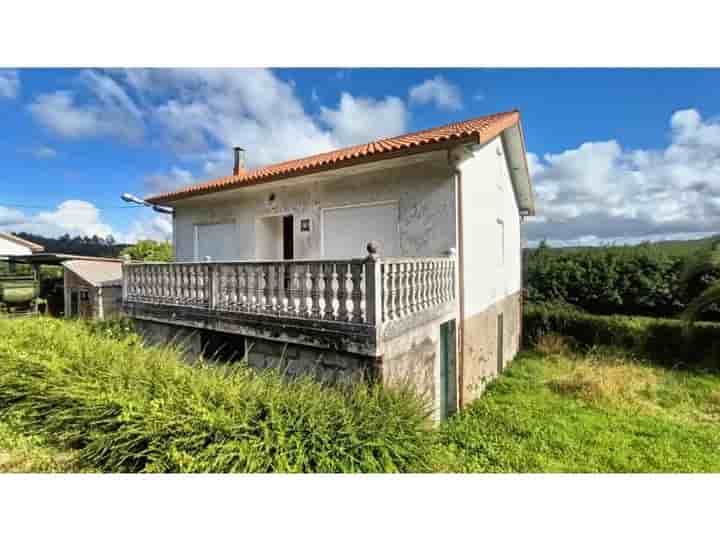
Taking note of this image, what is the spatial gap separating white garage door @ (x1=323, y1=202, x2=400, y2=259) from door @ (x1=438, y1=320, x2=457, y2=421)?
1.75 m

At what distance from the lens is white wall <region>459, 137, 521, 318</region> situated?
6.25 meters

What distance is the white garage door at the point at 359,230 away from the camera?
248 inches

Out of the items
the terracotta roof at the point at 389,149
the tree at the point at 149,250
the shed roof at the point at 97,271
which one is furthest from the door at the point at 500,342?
the tree at the point at 149,250

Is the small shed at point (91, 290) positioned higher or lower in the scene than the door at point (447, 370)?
higher

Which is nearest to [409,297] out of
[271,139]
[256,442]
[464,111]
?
[256,442]

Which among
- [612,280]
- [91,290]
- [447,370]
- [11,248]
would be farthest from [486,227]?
[11,248]

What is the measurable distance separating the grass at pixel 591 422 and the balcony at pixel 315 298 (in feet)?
7.42

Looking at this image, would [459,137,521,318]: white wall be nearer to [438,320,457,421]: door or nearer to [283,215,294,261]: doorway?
[438,320,457,421]: door

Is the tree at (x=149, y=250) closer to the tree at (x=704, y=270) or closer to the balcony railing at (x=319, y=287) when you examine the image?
the balcony railing at (x=319, y=287)

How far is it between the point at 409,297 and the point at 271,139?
6.28m

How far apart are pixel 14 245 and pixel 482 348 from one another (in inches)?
903

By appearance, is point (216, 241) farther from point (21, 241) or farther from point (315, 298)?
point (21, 241)

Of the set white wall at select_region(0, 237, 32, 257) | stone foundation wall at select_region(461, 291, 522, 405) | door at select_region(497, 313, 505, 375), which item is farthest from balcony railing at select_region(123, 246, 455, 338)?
white wall at select_region(0, 237, 32, 257)
